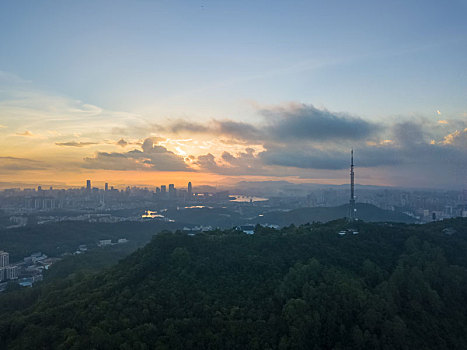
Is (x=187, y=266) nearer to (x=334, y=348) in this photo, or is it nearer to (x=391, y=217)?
(x=334, y=348)

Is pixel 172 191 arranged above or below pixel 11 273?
above

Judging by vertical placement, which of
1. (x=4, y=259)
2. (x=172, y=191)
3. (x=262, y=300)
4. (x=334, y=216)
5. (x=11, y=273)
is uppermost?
(x=172, y=191)

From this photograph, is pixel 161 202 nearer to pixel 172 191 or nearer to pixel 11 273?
pixel 172 191

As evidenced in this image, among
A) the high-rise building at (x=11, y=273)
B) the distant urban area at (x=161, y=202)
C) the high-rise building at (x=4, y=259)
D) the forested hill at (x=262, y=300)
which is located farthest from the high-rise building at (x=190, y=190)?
the forested hill at (x=262, y=300)

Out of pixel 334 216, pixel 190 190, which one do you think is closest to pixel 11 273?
pixel 334 216

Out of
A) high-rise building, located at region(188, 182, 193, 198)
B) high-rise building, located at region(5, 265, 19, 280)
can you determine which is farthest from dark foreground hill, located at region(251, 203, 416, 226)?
high-rise building, located at region(188, 182, 193, 198)

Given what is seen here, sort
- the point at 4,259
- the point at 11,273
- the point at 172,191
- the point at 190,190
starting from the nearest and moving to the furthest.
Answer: the point at 11,273 < the point at 4,259 < the point at 190,190 < the point at 172,191

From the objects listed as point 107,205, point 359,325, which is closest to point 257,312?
point 359,325
